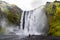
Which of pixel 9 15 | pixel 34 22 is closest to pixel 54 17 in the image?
pixel 34 22

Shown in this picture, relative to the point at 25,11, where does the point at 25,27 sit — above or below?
below

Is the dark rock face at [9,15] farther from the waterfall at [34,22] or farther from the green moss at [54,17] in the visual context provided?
the green moss at [54,17]

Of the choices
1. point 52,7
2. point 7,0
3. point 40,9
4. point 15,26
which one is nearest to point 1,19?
point 15,26

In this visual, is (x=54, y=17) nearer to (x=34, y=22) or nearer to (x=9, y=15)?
(x=34, y=22)

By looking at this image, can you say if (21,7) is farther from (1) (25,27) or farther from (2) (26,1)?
(1) (25,27)

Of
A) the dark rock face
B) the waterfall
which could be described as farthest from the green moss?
the dark rock face

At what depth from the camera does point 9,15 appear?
10.9 feet

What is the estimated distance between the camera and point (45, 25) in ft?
10.5

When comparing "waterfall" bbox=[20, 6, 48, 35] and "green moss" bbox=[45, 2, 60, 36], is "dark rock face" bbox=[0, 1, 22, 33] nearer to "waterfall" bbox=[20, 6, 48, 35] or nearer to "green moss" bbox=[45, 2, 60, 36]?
"waterfall" bbox=[20, 6, 48, 35]

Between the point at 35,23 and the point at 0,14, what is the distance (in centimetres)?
80


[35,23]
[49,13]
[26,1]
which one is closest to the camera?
[49,13]

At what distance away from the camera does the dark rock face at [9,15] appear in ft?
10.7

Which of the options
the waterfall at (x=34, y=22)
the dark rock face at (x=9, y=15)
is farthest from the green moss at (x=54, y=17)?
the dark rock face at (x=9, y=15)

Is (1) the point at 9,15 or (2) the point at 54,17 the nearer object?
(2) the point at 54,17
